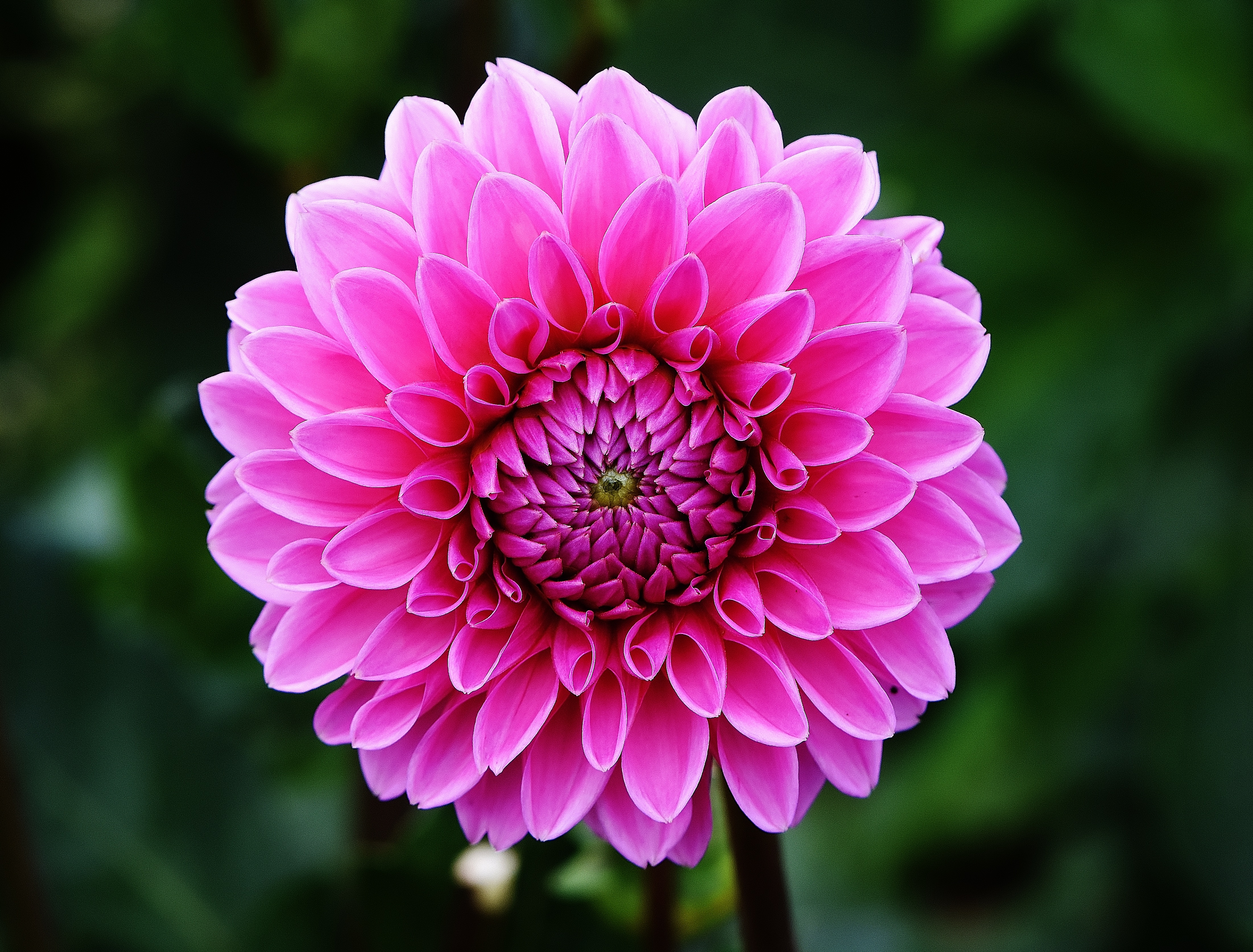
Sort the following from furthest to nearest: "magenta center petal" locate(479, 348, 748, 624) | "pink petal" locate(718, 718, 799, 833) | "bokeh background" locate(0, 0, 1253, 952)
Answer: "bokeh background" locate(0, 0, 1253, 952) < "magenta center petal" locate(479, 348, 748, 624) < "pink petal" locate(718, 718, 799, 833)

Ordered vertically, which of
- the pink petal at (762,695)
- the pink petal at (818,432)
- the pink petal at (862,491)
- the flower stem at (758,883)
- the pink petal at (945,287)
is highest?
the pink petal at (945,287)

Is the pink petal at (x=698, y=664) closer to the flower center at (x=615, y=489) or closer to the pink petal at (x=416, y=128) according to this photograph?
the flower center at (x=615, y=489)

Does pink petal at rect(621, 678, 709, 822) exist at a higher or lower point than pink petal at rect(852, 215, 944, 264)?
lower

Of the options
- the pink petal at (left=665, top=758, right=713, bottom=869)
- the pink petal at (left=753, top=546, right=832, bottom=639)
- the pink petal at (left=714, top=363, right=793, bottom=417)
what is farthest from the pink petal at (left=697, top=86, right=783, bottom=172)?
the pink petal at (left=665, top=758, right=713, bottom=869)

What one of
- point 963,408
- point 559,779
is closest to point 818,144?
point 559,779

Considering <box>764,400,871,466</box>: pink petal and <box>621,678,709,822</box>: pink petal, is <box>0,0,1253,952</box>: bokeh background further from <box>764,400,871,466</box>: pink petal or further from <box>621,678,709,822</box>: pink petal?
<box>764,400,871,466</box>: pink petal

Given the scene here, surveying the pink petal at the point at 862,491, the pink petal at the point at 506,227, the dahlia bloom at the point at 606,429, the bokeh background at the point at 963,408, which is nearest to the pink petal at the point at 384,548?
the dahlia bloom at the point at 606,429
